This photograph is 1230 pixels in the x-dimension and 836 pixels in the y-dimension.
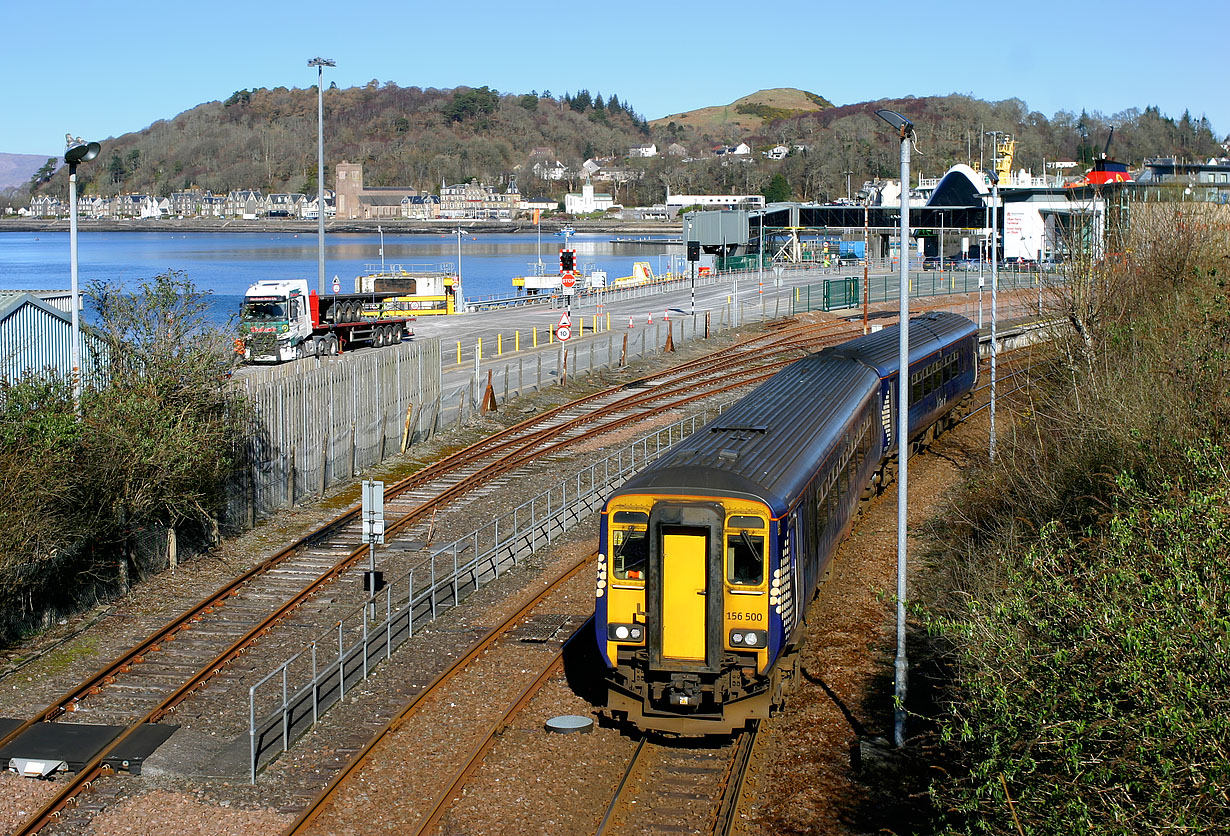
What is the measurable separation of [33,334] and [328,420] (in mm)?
7653

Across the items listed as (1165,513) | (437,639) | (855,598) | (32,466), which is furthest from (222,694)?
(1165,513)

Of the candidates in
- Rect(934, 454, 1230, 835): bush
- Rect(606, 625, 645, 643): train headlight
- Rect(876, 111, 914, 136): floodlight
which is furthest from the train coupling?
Rect(876, 111, 914, 136): floodlight

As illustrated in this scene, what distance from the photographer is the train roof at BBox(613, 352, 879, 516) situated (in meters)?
12.7

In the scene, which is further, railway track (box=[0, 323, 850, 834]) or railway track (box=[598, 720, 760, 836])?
railway track (box=[0, 323, 850, 834])

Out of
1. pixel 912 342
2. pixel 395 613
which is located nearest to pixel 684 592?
pixel 395 613

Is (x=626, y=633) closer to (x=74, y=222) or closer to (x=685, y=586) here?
(x=685, y=586)

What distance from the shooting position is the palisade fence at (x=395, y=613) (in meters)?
13.7

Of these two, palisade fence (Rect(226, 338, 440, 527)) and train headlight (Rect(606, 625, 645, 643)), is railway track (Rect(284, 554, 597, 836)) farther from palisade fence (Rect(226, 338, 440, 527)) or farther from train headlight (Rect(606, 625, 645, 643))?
palisade fence (Rect(226, 338, 440, 527))

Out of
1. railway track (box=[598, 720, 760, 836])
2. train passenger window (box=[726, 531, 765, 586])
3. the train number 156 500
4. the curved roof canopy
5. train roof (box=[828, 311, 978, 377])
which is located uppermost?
the curved roof canopy

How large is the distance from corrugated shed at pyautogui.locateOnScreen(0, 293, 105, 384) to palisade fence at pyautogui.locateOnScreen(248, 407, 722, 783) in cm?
1045

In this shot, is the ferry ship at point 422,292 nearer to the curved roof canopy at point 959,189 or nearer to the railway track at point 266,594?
the railway track at point 266,594

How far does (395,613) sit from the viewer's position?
17297mm

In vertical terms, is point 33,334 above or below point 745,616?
above

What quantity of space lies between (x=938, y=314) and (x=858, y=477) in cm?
1704
